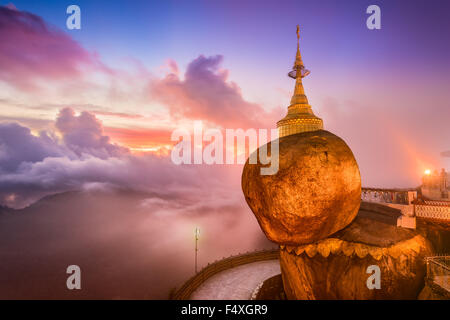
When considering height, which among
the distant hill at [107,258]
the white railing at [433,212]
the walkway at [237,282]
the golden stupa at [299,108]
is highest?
the golden stupa at [299,108]

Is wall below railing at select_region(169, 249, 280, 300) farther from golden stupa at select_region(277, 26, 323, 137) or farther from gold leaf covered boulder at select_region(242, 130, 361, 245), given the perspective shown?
golden stupa at select_region(277, 26, 323, 137)

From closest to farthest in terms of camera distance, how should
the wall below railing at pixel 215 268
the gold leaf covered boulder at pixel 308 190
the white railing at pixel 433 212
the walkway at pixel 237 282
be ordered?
the gold leaf covered boulder at pixel 308 190, the white railing at pixel 433 212, the walkway at pixel 237 282, the wall below railing at pixel 215 268

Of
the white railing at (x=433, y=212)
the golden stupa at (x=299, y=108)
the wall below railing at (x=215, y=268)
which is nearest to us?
the white railing at (x=433, y=212)

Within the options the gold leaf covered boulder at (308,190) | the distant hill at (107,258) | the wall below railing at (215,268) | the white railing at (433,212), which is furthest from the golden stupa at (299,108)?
the distant hill at (107,258)

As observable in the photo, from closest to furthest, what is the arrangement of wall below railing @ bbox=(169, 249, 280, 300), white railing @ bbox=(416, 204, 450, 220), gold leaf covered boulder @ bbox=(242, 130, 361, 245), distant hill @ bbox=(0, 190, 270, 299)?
1. gold leaf covered boulder @ bbox=(242, 130, 361, 245)
2. white railing @ bbox=(416, 204, 450, 220)
3. wall below railing @ bbox=(169, 249, 280, 300)
4. distant hill @ bbox=(0, 190, 270, 299)

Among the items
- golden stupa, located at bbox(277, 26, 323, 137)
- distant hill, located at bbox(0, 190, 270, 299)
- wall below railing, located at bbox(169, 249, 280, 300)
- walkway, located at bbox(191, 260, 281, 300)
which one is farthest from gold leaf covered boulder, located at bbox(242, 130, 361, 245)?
distant hill, located at bbox(0, 190, 270, 299)

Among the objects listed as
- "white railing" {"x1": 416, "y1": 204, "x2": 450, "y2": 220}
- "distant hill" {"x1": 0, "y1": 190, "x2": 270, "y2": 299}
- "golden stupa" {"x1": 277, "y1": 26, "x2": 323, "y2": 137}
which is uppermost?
"golden stupa" {"x1": 277, "y1": 26, "x2": 323, "y2": 137}

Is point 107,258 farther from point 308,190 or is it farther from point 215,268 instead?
point 308,190

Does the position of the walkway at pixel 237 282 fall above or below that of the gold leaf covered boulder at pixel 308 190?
below

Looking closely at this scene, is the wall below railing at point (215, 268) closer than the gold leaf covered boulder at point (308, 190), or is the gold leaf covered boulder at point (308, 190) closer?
the gold leaf covered boulder at point (308, 190)

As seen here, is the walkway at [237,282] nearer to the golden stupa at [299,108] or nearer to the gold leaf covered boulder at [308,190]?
the gold leaf covered boulder at [308,190]

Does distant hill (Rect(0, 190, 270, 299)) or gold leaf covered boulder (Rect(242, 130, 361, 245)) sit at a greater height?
gold leaf covered boulder (Rect(242, 130, 361, 245))

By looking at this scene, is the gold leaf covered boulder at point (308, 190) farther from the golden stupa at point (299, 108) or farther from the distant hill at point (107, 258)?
the distant hill at point (107, 258)

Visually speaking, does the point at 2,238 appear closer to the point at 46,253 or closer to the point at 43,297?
the point at 46,253
